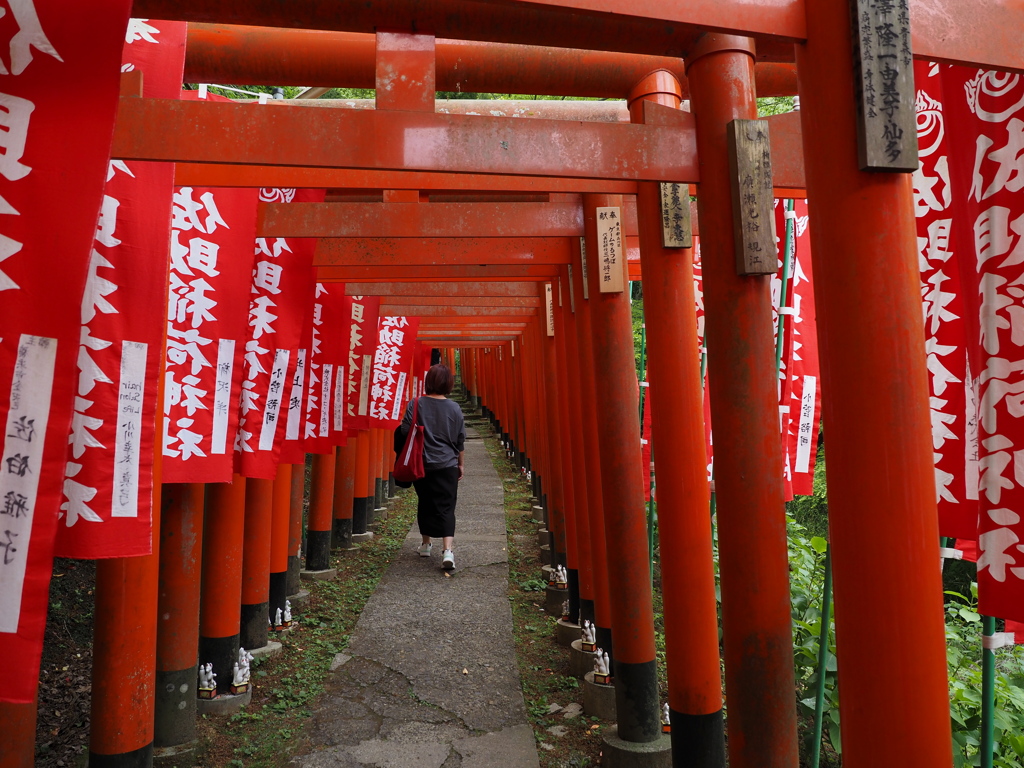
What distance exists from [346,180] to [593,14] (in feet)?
5.94

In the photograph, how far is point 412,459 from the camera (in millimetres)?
8516

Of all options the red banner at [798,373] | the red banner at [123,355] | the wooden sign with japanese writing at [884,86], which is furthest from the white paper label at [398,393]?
the wooden sign with japanese writing at [884,86]

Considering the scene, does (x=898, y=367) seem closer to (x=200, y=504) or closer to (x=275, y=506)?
(x=200, y=504)

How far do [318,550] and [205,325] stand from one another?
5.35 meters

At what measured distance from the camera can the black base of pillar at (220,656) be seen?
16.6 feet

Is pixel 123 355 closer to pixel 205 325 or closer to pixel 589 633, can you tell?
pixel 205 325

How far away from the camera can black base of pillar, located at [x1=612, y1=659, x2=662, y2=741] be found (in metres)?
4.40

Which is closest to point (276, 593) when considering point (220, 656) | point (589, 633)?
point (220, 656)

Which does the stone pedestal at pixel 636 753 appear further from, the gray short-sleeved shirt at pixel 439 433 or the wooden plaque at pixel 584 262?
the gray short-sleeved shirt at pixel 439 433

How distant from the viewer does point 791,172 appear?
129 inches

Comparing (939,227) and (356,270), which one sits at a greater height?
(356,270)

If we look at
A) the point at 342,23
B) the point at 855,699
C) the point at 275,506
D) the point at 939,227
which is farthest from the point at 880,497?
the point at 275,506

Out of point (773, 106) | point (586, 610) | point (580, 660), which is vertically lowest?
point (580, 660)

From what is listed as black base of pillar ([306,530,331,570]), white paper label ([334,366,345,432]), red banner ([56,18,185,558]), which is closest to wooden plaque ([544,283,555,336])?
white paper label ([334,366,345,432])
